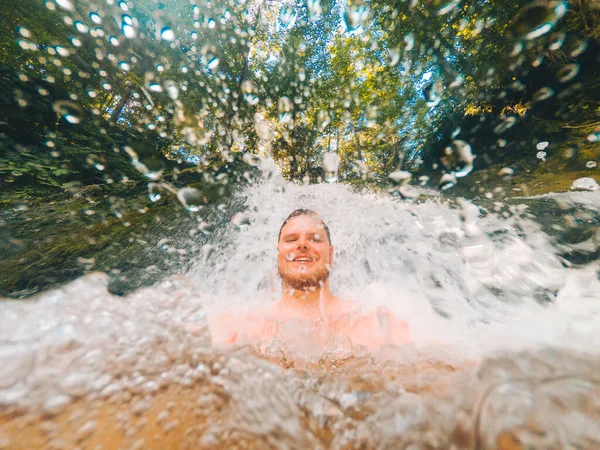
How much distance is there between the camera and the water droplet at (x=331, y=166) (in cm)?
816

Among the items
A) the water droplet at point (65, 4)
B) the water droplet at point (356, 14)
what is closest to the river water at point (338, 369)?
the water droplet at point (65, 4)

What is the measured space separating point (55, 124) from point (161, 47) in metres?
4.45

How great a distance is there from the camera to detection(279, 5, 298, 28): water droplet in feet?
25.1

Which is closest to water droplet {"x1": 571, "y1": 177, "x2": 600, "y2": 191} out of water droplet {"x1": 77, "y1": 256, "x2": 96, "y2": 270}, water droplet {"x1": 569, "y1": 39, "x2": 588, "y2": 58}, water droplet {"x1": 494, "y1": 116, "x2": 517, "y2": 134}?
water droplet {"x1": 494, "y1": 116, "x2": 517, "y2": 134}

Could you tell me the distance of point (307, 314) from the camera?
2277mm

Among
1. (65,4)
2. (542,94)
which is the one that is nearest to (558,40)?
(542,94)

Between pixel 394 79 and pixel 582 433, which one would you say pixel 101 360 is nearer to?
pixel 582 433

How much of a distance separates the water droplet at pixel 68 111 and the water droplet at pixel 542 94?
9.34 metres

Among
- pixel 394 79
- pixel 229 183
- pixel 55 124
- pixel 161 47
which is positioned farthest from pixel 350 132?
pixel 55 124

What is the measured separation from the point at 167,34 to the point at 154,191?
6340mm

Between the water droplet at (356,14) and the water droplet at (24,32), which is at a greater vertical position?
the water droplet at (356,14)

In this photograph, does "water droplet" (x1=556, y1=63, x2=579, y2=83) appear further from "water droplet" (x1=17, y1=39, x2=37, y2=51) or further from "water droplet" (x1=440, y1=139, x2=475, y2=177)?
"water droplet" (x1=17, y1=39, x2=37, y2=51)

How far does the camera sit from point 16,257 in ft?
10.5

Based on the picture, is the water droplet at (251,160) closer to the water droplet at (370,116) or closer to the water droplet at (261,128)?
the water droplet at (261,128)
